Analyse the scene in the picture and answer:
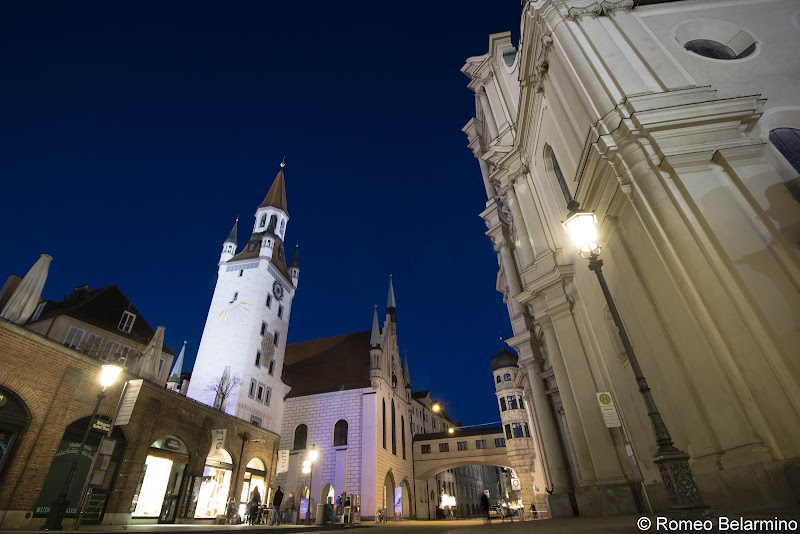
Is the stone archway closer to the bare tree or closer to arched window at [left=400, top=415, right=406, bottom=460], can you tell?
arched window at [left=400, top=415, right=406, bottom=460]

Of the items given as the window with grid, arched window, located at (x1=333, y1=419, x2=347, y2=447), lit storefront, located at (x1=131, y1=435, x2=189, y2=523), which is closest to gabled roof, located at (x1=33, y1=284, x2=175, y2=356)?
the window with grid

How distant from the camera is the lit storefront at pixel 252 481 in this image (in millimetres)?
23047

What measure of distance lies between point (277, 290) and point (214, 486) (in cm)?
2342

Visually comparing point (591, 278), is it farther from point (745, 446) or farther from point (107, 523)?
point (107, 523)

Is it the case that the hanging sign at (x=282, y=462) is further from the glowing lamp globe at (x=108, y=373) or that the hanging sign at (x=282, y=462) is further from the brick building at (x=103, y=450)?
the glowing lamp globe at (x=108, y=373)

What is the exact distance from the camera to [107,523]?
14.7 meters

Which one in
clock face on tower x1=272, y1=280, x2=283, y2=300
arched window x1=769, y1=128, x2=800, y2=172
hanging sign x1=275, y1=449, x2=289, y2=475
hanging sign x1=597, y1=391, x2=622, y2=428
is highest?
clock face on tower x1=272, y1=280, x2=283, y2=300

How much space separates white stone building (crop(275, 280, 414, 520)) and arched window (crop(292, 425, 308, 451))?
0.09 metres

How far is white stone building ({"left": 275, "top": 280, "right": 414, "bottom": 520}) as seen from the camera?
3209cm

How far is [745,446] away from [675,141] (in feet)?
16.4

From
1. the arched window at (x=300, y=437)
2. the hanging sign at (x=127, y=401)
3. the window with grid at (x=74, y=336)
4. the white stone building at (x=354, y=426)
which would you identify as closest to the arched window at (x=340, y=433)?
the white stone building at (x=354, y=426)

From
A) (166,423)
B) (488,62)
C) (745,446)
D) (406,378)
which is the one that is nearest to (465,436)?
(406,378)

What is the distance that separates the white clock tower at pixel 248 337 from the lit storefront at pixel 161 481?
12.1 meters

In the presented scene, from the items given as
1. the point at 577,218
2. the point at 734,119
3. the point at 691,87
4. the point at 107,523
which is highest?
the point at 691,87
